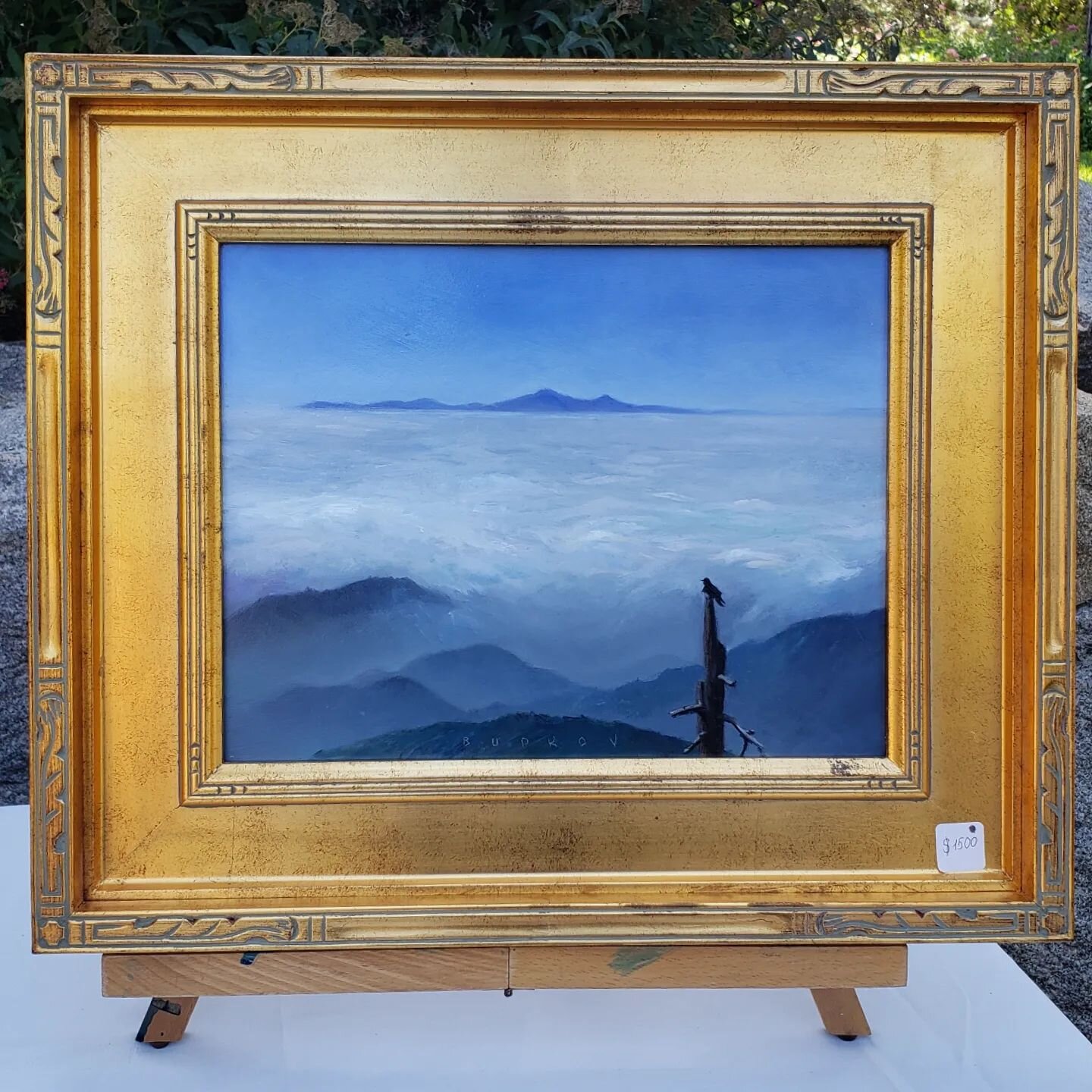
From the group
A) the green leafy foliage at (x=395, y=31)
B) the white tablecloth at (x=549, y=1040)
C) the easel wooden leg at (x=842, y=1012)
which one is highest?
the green leafy foliage at (x=395, y=31)

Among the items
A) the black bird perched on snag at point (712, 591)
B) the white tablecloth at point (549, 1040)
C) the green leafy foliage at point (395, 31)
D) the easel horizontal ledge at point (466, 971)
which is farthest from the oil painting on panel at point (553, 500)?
the green leafy foliage at point (395, 31)

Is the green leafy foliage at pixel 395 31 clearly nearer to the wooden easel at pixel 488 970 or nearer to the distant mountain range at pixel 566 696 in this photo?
the distant mountain range at pixel 566 696

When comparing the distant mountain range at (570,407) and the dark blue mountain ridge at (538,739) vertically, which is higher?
the distant mountain range at (570,407)

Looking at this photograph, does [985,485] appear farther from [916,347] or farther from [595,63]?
[595,63]

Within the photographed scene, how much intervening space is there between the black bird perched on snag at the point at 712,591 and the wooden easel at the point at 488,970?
0.88ft

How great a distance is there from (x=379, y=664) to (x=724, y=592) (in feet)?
0.92

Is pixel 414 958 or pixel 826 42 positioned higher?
pixel 826 42

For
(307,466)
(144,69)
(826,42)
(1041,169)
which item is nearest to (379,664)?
(307,466)

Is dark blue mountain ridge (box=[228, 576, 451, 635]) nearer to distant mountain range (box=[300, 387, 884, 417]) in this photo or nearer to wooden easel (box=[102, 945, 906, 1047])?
distant mountain range (box=[300, 387, 884, 417])

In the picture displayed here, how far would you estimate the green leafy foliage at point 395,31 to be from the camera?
0.95m

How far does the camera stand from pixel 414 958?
→ 70 cm

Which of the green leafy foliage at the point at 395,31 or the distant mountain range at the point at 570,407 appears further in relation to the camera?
the green leafy foliage at the point at 395,31

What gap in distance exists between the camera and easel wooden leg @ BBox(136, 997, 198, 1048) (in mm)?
729

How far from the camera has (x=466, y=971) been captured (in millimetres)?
696
